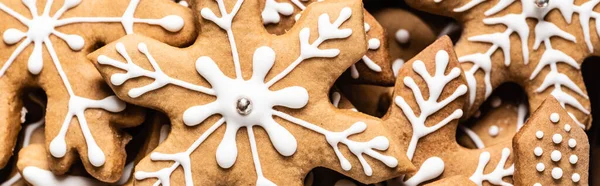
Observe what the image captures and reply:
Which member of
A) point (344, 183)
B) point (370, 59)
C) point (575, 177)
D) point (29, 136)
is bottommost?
point (575, 177)

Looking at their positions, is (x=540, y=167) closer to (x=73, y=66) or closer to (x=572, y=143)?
(x=572, y=143)

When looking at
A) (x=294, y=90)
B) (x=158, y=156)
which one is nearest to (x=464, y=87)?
(x=294, y=90)

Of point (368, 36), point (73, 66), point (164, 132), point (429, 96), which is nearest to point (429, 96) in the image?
point (429, 96)

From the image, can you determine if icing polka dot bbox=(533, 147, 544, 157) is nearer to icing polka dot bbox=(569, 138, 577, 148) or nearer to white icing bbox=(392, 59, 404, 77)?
icing polka dot bbox=(569, 138, 577, 148)

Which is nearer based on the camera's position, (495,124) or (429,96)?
(429,96)

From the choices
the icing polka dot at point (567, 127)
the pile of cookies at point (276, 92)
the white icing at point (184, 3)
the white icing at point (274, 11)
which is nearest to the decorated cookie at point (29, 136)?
the pile of cookies at point (276, 92)

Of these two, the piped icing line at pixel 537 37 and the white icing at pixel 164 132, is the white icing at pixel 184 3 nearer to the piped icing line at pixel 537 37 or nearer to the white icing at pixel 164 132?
the white icing at pixel 164 132

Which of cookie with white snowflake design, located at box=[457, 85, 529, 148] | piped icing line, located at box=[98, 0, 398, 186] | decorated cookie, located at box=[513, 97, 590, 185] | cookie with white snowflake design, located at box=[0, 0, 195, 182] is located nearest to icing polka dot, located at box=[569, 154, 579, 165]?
decorated cookie, located at box=[513, 97, 590, 185]
